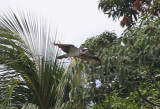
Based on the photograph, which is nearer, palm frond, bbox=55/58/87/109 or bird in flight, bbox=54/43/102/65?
bird in flight, bbox=54/43/102/65

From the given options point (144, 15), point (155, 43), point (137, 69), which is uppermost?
point (144, 15)

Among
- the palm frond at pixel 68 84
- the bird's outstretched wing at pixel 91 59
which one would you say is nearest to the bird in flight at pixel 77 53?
the bird's outstretched wing at pixel 91 59

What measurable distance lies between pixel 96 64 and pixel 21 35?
109 centimetres

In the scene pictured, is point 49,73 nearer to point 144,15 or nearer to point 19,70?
point 19,70

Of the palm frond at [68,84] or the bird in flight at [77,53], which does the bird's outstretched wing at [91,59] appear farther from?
the palm frond at [68,84]

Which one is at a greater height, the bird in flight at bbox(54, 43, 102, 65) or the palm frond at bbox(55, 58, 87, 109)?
the bird in flight at bbox(54, 43, 102, 65)

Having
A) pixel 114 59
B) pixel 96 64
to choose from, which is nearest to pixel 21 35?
pixel 96 64

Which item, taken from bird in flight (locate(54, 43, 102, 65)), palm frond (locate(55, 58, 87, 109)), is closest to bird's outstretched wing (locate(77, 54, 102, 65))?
bird in flight (locate(54, 43, 102, 65))

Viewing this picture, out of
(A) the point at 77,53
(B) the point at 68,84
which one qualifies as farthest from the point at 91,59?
(B) the point at 68,84

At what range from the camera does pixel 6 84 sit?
306 cm

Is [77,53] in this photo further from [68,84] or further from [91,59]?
[68,84]

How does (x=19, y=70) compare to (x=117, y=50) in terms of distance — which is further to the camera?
(x=19, y=70)

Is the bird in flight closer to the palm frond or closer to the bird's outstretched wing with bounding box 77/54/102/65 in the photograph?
the bird's outstretched wing with bounding box 77/54/102/65

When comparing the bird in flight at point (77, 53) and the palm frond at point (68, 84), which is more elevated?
the bird in flight at point (77, 53)
